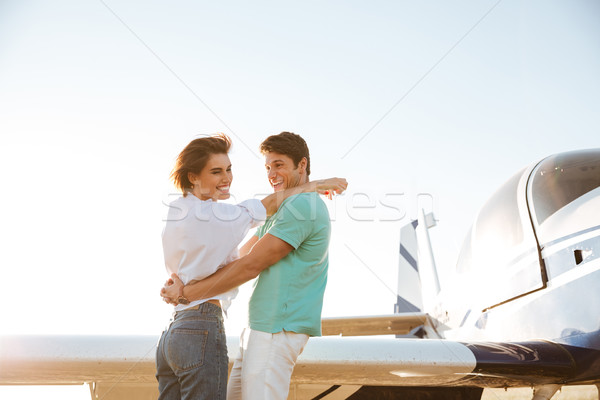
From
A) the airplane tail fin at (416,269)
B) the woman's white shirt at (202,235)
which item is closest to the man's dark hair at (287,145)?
the woman's white shirt at (202,235)

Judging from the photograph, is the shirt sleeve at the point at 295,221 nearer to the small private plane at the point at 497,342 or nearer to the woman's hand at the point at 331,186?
the woman's hand at the point at 331,186

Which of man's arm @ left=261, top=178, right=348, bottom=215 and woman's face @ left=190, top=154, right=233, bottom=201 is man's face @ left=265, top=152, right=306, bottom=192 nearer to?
man's arm @ left=261, top=178, right=348, bottom=215

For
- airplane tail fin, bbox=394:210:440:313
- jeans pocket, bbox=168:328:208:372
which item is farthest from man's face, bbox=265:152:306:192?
airplane tail fin, bbox=394:210:440:313

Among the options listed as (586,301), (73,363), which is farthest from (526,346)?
(73,363)

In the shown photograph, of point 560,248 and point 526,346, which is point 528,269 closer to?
point 560,248

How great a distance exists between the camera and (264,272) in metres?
2.11

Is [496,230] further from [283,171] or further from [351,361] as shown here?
[283,171]

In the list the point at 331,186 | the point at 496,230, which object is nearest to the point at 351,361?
the point at 331,186

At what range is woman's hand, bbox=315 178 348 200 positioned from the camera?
7.43 feet

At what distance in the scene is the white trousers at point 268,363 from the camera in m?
1.88

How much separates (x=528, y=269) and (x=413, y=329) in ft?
14.5

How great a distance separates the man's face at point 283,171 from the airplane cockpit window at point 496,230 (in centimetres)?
295

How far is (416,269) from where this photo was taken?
→ 41.4 ft

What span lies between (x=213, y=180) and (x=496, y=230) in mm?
3635
